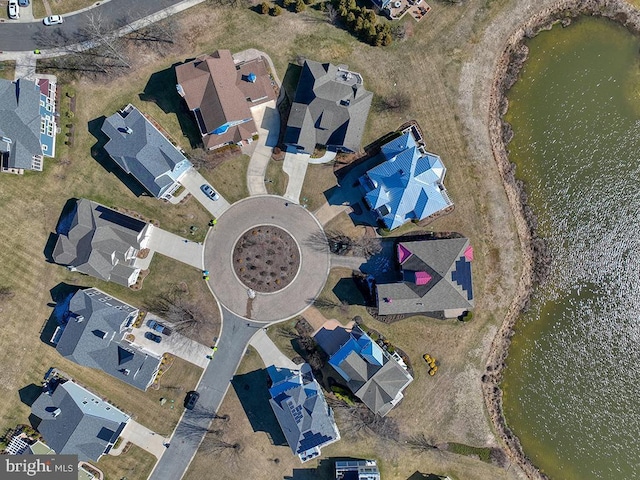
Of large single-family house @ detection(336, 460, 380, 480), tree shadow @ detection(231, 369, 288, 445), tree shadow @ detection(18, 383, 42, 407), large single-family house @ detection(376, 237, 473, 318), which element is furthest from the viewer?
tree shadow @ detection(231, 369, 288, 445)

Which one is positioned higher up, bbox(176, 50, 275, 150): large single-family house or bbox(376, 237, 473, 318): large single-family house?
bbox(176, 50, 275, 150): large single-family house

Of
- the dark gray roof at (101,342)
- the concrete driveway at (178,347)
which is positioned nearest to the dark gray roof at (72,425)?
the dark gray roof at (101,342)

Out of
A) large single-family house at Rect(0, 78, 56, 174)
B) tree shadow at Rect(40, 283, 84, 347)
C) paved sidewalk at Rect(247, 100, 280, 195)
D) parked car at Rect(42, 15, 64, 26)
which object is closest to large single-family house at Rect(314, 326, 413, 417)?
paved sidewalk at Rect(247, 100, 280, 195)

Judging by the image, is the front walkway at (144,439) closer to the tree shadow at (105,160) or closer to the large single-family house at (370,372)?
the large single-family house at (370,372)

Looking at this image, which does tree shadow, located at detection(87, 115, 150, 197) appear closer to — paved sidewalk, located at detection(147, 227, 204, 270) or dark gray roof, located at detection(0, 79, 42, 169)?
paved sidewalk, located at detection(147, 227, 204, 270)

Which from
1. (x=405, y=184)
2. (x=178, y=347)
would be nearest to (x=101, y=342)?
(x=178, y=347)
